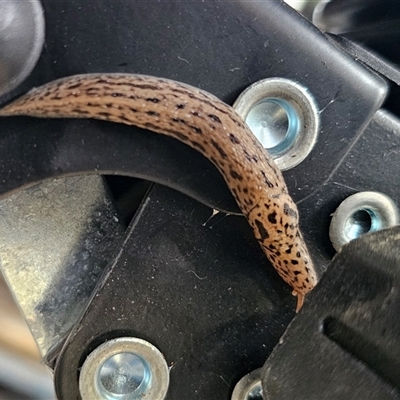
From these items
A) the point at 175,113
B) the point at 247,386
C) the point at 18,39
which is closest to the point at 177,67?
the point at 175,113

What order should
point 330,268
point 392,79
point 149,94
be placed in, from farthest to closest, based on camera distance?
point 392,79, point 149,94, point 330,268

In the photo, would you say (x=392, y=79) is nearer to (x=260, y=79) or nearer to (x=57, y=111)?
(x=260, y=79)

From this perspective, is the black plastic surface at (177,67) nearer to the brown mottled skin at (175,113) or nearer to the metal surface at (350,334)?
the brown mottled skin at (175,113)

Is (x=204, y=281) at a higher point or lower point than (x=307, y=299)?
lower

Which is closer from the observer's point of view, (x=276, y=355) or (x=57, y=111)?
(x=276, y=355)

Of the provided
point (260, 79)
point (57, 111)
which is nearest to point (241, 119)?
point (260, 79)

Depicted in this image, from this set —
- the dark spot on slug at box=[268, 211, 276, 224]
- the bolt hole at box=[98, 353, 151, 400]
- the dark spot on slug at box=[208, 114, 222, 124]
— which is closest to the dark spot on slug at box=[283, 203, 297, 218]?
the dark spot on slug at box=[268, 211, 276, 224]

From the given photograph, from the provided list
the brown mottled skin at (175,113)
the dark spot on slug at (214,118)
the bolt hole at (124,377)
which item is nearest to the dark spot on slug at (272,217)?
the brown mottled skin at (175,113)
